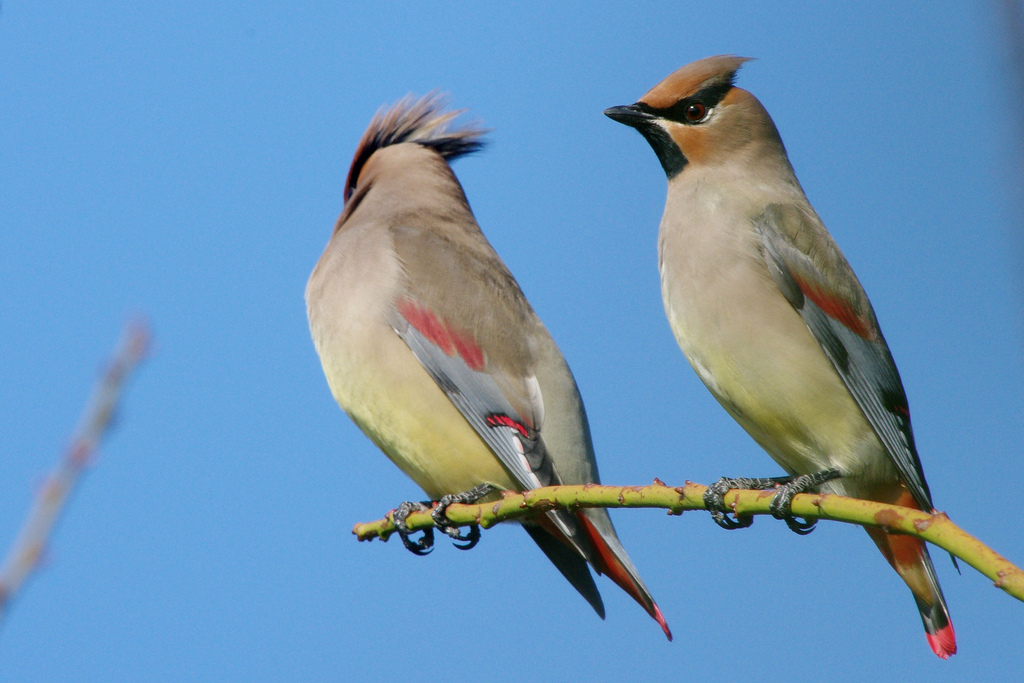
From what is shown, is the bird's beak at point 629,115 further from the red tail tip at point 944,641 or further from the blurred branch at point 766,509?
the red tail tip at point 944,641

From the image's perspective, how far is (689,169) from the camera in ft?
12.4

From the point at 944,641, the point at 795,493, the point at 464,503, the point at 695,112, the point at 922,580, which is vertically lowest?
the point at 944,641

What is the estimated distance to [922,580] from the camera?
11.0 feet

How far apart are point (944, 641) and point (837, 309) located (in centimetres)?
103

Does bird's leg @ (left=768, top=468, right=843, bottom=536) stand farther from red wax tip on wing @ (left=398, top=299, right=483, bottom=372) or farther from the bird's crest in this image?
the bird's crest

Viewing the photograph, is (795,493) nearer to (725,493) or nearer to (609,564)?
(725,493)

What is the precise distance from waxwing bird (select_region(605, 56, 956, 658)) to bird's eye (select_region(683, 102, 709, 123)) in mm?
185

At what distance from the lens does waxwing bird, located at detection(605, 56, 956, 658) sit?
3291 millimetres

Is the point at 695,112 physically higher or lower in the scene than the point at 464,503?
higher

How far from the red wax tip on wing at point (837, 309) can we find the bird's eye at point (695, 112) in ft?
2.32

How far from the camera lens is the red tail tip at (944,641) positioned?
10.7ft

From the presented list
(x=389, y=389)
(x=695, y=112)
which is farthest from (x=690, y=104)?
(x=389, y=389)

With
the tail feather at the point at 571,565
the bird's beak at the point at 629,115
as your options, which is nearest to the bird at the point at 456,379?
the tail feather at the point at 571,565

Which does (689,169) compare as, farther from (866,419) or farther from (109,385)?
(109,385)
